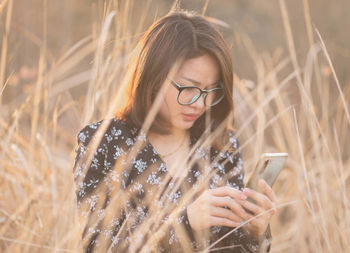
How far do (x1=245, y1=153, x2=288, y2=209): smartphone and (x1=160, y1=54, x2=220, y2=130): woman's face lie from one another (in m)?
0.29

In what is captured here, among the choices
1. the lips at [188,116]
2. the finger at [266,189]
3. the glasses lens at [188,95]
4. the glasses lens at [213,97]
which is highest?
the glasses lens at [213,97]

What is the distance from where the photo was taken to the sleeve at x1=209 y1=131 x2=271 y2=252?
125cm

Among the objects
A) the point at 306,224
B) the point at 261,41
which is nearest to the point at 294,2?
the point at 261,41

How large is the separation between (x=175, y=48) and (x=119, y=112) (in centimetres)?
27

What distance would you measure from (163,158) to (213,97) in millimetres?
251

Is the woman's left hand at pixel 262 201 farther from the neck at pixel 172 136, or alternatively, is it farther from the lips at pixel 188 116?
the neck at pixel 172 136

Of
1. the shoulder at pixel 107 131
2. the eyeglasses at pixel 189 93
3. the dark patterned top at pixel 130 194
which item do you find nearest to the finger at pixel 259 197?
the dark patterned top at pixel 130 194

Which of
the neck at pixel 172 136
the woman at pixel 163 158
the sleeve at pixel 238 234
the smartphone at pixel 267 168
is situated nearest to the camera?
the smartphone at pixel 267 168

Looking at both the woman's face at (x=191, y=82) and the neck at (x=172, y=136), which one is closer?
the woman's face at (x=191, y=82)

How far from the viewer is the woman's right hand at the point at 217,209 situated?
105 centimetres

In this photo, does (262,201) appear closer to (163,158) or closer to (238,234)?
(238,234)

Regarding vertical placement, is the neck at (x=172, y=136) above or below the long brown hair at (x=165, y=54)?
below

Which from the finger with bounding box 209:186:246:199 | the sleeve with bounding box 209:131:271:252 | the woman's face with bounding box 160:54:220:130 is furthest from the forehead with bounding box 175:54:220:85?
the finger with bounding box 209:186:246:199

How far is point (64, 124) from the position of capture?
3432 mm
